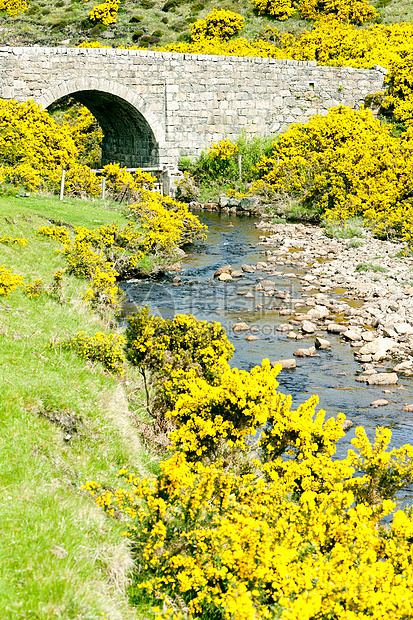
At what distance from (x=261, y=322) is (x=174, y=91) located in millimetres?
17601

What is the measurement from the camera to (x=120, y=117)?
94.4ft

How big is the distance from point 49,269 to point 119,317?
1.71 meters

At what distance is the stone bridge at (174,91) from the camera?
23875 mm

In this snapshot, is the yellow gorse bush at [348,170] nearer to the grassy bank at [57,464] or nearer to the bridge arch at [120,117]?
the bridge arch at [120,117]

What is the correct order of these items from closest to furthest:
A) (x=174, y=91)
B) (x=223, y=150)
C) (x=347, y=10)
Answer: (x=174, y=91) < (x=223, y=150) < (x=347, y=10)

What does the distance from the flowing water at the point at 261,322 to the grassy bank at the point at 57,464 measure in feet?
10.3

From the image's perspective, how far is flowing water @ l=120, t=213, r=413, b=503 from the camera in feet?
29.2

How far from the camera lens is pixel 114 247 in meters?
15.4

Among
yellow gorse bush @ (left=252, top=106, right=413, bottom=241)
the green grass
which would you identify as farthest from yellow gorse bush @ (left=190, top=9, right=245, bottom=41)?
the green grass

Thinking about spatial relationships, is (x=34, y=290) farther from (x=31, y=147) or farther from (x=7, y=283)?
(x=31, y=147)

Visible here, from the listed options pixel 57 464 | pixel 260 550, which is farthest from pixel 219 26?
pixel 260 550


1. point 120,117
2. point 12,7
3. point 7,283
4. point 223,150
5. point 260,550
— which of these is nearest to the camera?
point 260,550

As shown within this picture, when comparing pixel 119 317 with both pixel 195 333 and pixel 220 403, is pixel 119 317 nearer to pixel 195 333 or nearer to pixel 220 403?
pixel 195 333

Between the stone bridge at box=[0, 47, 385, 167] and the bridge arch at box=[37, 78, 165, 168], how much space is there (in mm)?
43
